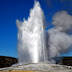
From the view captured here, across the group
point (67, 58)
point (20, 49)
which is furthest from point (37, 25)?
point (67, 58)

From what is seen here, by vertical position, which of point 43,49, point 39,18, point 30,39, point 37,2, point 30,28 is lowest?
point 43,49

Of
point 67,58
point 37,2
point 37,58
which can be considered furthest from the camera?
point 67,58

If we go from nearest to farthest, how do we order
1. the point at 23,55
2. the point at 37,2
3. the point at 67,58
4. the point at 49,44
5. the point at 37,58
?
the point at 37,58 < the point at 23,55 < the point at 37,2 < the point at 49,44 < the point at 67,58

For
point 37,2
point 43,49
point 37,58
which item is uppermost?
point 37,2

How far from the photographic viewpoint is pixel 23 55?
3192 cm

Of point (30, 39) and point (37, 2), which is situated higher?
point (37, 2)

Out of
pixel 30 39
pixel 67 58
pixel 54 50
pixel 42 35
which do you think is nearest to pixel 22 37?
pixel 30 39

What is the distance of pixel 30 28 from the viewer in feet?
110

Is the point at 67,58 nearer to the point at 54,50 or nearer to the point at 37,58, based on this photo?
the point at 54,50

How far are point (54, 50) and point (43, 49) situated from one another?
10.5 metres

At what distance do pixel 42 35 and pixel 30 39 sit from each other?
261cm

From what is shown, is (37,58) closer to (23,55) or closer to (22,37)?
(23,55)

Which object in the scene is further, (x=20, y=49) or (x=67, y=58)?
(x=67, y=58)

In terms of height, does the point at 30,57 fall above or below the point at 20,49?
below
